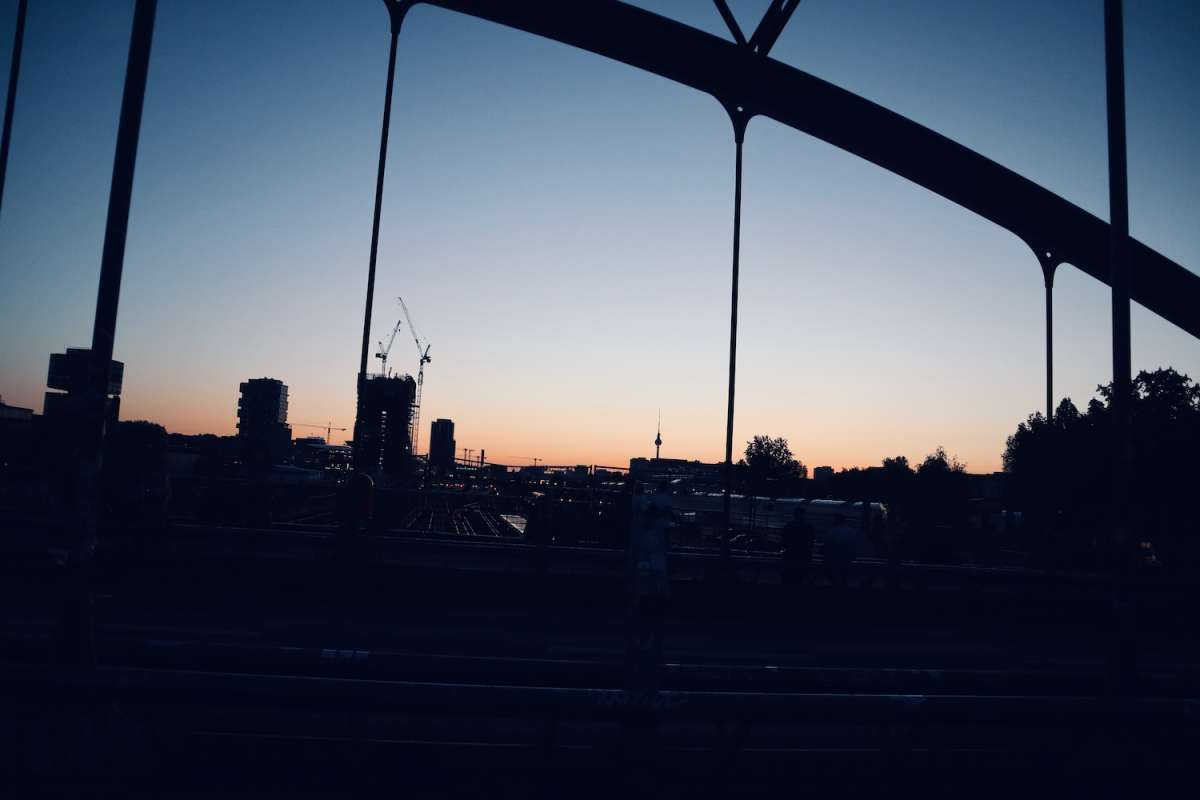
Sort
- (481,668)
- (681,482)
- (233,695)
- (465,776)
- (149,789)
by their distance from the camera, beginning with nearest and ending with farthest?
(233,695), (149,789), (465,776), (481,668), (681,482)

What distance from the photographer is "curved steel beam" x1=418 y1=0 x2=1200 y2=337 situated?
56.7 ft

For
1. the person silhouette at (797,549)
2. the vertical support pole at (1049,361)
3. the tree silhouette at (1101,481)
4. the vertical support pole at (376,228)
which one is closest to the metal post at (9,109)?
the vertical support pole at (376,228)

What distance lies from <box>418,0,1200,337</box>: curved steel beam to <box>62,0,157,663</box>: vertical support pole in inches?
461

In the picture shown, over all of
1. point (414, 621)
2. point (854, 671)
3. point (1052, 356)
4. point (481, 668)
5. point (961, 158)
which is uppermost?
point (961, 158)

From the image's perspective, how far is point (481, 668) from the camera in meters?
5.42

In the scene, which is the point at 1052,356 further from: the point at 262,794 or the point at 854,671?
the point at 262,794

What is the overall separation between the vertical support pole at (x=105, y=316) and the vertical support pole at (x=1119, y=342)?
335 inches

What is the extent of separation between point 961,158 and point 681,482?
41.0 m

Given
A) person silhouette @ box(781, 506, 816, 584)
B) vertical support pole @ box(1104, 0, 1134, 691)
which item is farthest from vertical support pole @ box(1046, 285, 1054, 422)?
vertical support pole @ box(1104, 0, 1134, 691)

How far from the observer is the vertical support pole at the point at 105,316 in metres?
5.64

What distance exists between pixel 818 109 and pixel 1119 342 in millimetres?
13146

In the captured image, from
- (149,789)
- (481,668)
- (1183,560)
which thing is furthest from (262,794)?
(1183,560)

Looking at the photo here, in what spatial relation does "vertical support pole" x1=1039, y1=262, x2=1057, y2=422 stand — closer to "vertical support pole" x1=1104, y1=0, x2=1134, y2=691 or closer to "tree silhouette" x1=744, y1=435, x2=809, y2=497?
"vertical support pole" x1=1104, y1=0, x2=1134, y2=691

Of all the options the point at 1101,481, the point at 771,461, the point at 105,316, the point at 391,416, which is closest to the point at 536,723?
the point at 105,316
